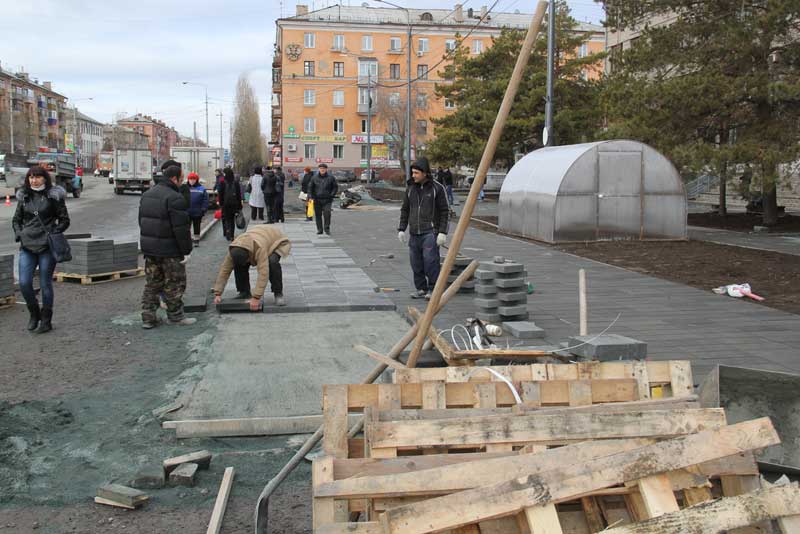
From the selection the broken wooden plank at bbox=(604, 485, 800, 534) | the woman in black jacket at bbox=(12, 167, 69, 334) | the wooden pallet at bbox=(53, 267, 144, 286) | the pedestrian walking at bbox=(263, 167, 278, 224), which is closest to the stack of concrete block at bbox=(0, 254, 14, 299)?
the woman in black jacket at bbox=(12, 167, 69, 334)

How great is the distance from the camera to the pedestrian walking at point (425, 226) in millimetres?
10367

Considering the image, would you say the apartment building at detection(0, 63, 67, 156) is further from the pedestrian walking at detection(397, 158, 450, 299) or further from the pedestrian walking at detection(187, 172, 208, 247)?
the pedestrian walking at detection(397, 158, 450, 299)

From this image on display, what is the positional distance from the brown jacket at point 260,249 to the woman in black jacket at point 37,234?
184cm

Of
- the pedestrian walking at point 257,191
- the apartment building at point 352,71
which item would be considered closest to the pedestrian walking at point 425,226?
the pedestrian walking at point 257,191

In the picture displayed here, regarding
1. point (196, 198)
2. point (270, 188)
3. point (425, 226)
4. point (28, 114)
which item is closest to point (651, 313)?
point (425, 226)

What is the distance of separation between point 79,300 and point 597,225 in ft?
40.3

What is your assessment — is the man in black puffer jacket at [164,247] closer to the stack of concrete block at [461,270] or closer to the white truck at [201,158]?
the stack of concrete block at [461,270]

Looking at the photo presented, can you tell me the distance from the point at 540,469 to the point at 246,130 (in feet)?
316

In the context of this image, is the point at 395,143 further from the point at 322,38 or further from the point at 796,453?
the point at 796,453

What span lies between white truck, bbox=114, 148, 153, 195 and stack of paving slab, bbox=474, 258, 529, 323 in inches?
1654

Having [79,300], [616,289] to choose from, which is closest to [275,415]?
[79,300]

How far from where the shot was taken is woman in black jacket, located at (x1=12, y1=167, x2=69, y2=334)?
28.3 feet

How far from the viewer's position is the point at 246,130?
95.8 m

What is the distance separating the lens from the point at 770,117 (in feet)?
66.6
